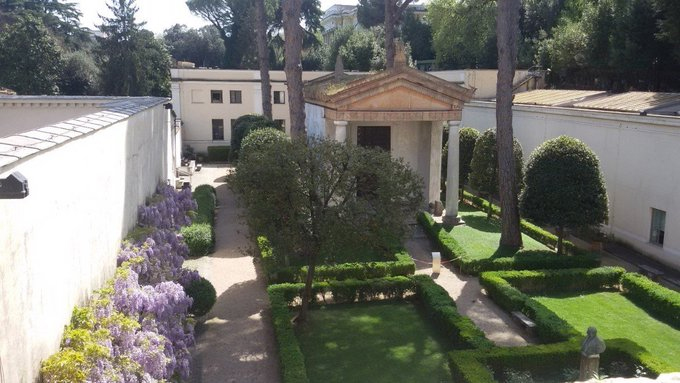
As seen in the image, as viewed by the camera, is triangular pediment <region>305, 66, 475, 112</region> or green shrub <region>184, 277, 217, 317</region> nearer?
green shrub <region>184, 277, 217, 317</region>

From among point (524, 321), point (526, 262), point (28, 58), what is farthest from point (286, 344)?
point (28, 58)

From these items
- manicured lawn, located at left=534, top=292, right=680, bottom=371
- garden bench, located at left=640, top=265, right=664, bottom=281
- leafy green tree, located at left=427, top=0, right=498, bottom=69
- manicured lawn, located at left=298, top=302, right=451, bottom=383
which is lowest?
manicured lawn, located at left=298, top=302, right=451, bottom=383

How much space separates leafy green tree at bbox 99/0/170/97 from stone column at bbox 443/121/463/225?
3470cm

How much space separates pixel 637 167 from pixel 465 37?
3264 cm

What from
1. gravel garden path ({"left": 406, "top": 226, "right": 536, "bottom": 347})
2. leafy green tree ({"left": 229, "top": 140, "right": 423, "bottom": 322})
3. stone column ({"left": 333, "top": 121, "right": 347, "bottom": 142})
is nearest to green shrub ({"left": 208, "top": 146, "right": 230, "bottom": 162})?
stone column ({"left": 333, "top": 121, "right": 347, "bottom": 142})

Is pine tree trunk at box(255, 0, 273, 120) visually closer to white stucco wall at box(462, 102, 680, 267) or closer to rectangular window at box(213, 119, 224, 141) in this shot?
rectangular window at box(213, 119, 224, 141)

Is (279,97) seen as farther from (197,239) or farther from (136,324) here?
(136,324)

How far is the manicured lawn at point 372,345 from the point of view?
38.0ft

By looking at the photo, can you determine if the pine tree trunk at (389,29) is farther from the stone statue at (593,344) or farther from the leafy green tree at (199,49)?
the leafy green tree at (199,49)

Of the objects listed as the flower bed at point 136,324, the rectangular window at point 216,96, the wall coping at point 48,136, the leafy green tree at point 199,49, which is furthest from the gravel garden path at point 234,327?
the leafy green tree at point 199,49

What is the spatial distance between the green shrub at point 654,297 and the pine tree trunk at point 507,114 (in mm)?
4306

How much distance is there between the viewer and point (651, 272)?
17.4 m

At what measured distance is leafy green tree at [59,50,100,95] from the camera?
51.3m

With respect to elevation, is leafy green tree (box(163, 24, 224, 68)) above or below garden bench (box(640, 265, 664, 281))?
above
